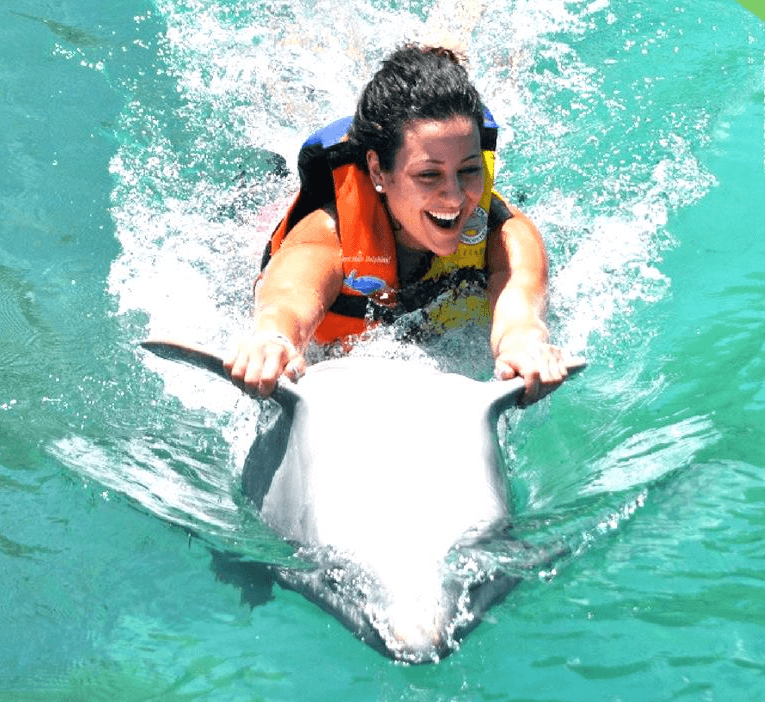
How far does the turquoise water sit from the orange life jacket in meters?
0.19

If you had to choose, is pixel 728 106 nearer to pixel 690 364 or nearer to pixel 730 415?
pixel 690 364

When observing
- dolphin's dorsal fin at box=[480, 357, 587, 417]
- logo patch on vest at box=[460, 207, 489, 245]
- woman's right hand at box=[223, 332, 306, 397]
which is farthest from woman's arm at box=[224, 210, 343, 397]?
dolphin's dorsal fin at box=[480, 357, 587, 417]

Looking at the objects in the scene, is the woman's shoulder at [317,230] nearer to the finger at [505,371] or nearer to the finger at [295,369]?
the finger at [295,369]

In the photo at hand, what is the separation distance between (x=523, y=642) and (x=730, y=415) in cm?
155

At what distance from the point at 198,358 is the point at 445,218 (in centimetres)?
110

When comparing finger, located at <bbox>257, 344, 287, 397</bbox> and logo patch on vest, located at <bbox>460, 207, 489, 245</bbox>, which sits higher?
logo patch on vest, located at <bbox>460, 207, 489, 245</bbox>

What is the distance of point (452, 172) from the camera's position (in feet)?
13.3

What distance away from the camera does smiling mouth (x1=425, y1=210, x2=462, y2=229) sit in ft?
13.6

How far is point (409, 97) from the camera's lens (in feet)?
13.4

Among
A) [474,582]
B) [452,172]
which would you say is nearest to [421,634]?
[474,582]

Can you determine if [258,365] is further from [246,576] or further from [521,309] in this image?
[521,309]

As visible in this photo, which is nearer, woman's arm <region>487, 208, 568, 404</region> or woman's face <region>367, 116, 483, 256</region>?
woman's arm <region>487, 208, 568, 404</region>

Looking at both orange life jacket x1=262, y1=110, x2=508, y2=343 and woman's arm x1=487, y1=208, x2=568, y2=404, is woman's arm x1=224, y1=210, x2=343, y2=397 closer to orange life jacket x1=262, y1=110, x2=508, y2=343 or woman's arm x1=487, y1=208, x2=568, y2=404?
orange life jacket x1=262, y1=110, x2=508, y2=343

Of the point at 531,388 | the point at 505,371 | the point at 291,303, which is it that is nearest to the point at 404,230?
the point at 291,303
